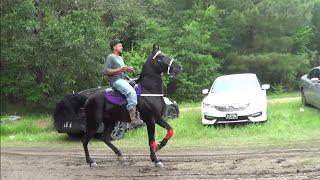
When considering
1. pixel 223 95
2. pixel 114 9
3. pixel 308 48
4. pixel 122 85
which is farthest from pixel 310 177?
pixel 308 48

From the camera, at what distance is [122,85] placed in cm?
1064

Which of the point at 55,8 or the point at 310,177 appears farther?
the point at 55,8

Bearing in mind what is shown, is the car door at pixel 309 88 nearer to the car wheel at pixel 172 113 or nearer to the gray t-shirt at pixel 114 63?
the car wheel at pixel 172 113

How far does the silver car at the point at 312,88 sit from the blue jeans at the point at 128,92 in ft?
27.3

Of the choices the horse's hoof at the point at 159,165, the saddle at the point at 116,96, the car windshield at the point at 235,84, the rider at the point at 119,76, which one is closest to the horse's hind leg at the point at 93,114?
the saddle at the point at 116,96

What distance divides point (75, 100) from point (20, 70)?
12990mm

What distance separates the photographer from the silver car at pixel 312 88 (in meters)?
16.9

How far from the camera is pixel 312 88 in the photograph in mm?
17391

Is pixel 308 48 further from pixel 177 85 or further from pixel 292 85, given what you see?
pixel 177 85

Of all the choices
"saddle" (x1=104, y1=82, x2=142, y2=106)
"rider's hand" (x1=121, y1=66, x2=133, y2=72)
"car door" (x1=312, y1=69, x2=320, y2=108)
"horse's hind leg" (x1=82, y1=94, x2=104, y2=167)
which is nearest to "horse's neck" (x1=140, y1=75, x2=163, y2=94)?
"saddle" (x1=104, y1=82, x2=142, y2=106)

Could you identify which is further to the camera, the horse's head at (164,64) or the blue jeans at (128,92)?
the blue jeans at (128,92)

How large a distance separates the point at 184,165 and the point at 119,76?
7.67 feet

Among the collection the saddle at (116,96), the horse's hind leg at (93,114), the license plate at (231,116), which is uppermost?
the saddle at (116,96)

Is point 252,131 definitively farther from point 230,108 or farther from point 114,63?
point 114,63
